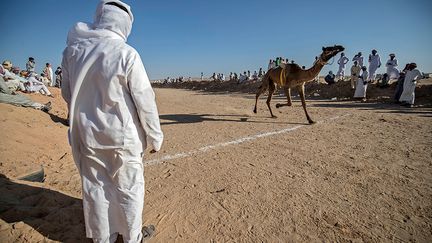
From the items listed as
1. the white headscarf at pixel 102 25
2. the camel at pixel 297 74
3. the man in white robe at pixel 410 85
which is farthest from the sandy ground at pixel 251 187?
the man in white robe at pixel 410 85

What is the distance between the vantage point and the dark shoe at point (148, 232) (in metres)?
2.59

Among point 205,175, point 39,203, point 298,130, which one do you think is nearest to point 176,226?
point 205,175

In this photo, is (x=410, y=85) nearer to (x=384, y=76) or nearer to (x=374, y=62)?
(x=384, y=76)

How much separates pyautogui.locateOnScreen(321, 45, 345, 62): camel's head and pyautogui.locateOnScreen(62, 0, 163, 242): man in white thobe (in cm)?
651

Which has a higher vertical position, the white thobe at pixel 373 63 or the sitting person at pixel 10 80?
the white thobe at pixel 373 63

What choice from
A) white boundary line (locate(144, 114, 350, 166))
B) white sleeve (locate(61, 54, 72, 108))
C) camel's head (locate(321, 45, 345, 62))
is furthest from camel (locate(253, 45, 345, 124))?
white sleeve (locate(61, 54, 72, 108))

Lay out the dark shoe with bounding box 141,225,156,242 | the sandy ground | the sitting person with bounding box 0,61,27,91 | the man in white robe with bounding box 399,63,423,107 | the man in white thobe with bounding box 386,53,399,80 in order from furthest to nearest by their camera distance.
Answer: the man in white thobe with bounding box 386,53,399,80 < the man in white robe with bounding box 399,63,423,107 < the sitting person with bounding box 0,61,27,91 < the sandy ground < the dark shoe with bounding box 141,225,156,242

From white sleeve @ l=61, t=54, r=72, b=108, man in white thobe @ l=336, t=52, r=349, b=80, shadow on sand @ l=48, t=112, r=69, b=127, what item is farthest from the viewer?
man in white thobe @ l=336, t=52, r=349, b=80

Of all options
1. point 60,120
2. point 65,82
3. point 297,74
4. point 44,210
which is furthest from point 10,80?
point 297,74

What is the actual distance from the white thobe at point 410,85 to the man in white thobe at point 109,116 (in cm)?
1410

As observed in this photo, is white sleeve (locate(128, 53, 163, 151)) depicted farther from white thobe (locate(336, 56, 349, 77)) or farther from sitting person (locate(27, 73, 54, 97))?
white thobe (locate(336, 56, 349, 77))

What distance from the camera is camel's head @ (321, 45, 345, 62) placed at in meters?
7.14

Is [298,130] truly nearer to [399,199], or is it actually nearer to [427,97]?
[399,199]

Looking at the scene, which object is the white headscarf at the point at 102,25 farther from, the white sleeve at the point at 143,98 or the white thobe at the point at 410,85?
the white thobe at the point at 410,85
